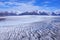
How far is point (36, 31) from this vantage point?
48.9 inches

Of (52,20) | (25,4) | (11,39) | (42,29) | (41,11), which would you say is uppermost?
(25,4)

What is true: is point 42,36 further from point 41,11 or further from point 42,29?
point 41,11

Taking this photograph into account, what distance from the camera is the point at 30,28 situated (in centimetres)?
125

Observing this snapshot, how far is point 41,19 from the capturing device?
4.20ft

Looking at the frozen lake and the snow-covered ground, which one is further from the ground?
the frozen lake

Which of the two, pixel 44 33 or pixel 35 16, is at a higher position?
pixel 35 16

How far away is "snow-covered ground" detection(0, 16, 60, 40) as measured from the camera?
1.21 m

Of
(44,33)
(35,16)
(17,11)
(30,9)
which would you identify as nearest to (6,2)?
(17,11)

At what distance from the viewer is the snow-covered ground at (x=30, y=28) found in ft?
3.95

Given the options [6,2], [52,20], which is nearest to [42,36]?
[52,20]

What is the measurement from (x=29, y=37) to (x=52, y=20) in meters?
0.43

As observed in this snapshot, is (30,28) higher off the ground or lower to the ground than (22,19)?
lower

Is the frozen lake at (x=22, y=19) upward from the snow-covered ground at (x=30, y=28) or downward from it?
upward

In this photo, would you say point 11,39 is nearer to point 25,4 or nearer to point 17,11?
point 17,11
